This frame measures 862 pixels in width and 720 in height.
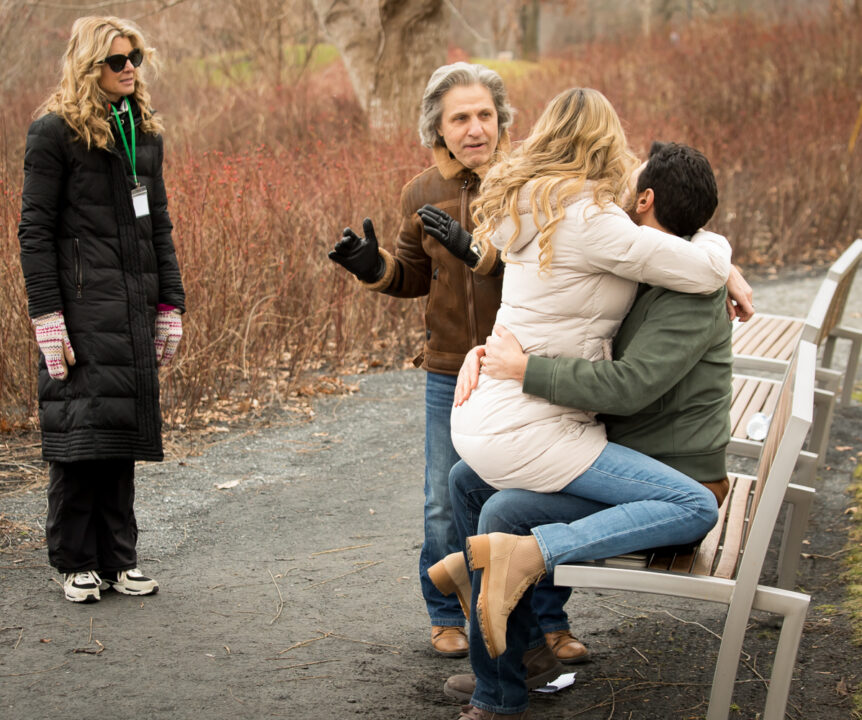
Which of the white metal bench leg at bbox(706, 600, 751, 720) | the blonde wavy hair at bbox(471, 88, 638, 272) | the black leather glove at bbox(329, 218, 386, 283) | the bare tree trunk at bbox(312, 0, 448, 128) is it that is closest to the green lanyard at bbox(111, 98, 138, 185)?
the black leather glove at bbox(329, 218, 386, 283)

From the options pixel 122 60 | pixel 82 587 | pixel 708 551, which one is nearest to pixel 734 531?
pixel 708 551

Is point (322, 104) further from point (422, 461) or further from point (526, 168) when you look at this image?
point (526, 168)

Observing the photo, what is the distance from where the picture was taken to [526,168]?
2672mm

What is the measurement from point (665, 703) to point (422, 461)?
8.59 feet

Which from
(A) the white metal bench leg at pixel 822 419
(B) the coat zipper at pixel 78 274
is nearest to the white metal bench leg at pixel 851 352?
(A) the white metal bench leg at pixel 822 419

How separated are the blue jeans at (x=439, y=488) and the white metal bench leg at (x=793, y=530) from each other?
3.77 ft

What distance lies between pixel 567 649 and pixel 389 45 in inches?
390

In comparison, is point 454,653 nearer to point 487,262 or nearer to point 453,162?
point 487,262

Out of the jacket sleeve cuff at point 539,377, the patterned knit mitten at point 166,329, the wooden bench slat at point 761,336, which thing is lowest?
the wooden bench slat at point 761,336

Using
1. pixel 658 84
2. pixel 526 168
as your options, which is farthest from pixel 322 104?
pixel 526 168

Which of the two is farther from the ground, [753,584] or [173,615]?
[753,584]

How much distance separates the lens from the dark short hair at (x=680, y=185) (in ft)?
8.87

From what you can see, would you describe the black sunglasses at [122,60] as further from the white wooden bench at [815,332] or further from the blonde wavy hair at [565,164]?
the white wooden bench at [815,332]

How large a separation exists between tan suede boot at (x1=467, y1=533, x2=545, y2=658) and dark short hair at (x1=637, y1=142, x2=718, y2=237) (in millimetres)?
947
